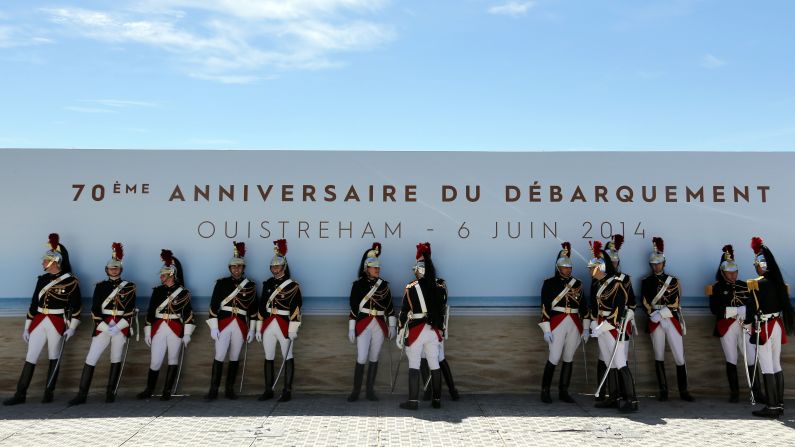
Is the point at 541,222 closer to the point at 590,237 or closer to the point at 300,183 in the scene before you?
the point at 590,237

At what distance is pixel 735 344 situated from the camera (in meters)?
7.02

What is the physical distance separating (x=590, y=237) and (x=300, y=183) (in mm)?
3546

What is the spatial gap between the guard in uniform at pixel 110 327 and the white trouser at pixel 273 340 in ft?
4.92

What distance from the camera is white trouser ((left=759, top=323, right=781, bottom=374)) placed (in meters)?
6.22

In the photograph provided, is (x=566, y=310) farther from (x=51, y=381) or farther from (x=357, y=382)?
(x=51, y=381)

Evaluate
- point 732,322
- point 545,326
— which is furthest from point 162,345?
point 732,322

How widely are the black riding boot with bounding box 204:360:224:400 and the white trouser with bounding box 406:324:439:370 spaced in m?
2.17

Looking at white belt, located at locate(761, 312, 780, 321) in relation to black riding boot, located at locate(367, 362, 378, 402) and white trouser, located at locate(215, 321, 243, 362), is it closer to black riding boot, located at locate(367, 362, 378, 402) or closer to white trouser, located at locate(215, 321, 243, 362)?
black riding boot, located at locate(367, 362, 378, 402)

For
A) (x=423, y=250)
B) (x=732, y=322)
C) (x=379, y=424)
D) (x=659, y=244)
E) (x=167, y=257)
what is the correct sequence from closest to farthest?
(x=379, y=424) < (x=423, y=250) < (x=732, y=322) < (x=167, y=257) < (x=659, y=244)

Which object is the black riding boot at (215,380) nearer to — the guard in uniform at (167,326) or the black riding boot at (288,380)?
the guard in uniform at (167,326)

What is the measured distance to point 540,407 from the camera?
6691 millimetres

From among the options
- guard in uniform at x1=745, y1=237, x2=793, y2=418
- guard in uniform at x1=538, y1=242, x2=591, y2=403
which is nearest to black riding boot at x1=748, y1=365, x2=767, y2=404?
guard in uniform at x1=745, y1=237, x2=793, y2=418

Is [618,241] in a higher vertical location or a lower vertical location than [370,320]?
higher

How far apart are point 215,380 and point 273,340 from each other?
77 centimetres
